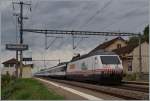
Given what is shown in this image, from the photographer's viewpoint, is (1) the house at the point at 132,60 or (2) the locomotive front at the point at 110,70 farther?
(1) the house at the point at 132,60

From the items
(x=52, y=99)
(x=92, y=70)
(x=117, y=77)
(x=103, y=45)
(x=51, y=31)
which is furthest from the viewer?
(x=103, y=45)

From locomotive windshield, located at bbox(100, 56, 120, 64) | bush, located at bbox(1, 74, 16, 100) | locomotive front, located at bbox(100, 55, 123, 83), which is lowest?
bush, located at bbox(1, 74, 16, 100)

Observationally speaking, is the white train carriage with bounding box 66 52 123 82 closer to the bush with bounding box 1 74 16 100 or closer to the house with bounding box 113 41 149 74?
the bush with bounding box 1 74 16 100

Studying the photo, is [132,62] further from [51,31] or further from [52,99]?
[52,99]

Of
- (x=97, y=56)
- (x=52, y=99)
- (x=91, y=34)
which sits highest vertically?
(x=91, y=34)

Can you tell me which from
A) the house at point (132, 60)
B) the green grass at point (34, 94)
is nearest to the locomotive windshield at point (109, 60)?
the green grass at point (34, 94)

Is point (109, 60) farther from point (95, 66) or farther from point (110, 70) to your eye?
point (95, 66)

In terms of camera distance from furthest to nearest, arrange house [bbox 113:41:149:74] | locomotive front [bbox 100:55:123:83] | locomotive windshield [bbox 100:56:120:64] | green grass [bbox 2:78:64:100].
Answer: house [bbox 113:41:149:74] → locomotive windshield [bbox 100:56:120:64] → locomotive front [bbox 100:55:123:83] → green grass [bbox 2:78:64:100]

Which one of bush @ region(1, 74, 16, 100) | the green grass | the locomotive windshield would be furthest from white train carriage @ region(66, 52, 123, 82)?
the green grass

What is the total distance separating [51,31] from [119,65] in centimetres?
1631

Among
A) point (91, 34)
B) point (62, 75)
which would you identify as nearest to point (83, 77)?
point (91, 34)

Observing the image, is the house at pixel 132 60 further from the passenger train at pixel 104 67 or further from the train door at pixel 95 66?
the train door at pixel 95 66

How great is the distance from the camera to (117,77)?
30922 mm

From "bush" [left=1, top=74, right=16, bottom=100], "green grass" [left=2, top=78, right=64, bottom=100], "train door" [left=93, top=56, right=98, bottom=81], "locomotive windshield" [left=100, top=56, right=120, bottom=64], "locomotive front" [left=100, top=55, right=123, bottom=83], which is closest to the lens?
"green grass" [left=2, top=78, right=64, bottom=100]
